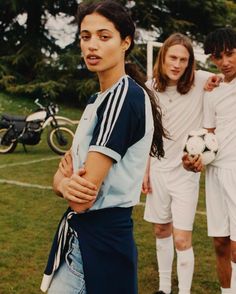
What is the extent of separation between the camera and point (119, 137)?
1.83 meters

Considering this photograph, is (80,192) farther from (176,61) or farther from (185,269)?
(185,269)

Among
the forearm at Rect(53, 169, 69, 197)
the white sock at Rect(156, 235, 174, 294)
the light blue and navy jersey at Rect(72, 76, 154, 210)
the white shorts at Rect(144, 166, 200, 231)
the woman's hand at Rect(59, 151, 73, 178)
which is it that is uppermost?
the light blue and navy jersey at Rect(72, 76, 154, 210)

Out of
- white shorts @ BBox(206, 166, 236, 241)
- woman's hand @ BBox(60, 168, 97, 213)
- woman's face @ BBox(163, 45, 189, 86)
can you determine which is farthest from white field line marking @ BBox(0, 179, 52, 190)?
woman's hand @ BBox(60, 168, 97, 213)

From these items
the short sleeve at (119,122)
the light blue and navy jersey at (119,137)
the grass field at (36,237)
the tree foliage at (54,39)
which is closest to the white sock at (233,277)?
the grass field at (36,237)

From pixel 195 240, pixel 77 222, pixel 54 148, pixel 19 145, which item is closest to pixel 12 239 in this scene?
pixel 195 240

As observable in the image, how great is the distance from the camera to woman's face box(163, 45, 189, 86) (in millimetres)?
4043

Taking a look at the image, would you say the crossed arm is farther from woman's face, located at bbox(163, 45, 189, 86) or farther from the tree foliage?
the tree foliage

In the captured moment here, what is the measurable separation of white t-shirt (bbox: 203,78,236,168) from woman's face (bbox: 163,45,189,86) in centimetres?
29

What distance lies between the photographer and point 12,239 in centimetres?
556

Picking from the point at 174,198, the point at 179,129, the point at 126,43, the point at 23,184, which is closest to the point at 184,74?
the point at 179,129

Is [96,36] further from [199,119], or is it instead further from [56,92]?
[56,92]

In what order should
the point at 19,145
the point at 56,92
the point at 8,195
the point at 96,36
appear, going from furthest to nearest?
the point at 56,92, the point at 19,145, the point at 8,195, the point at 96,36

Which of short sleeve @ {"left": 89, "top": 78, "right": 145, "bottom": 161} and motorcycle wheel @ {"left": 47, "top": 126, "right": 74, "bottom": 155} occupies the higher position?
short sleeve @ {"left": 89, "top": 78, "right": 145, "bottom": 161}

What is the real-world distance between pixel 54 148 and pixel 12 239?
5.51m
